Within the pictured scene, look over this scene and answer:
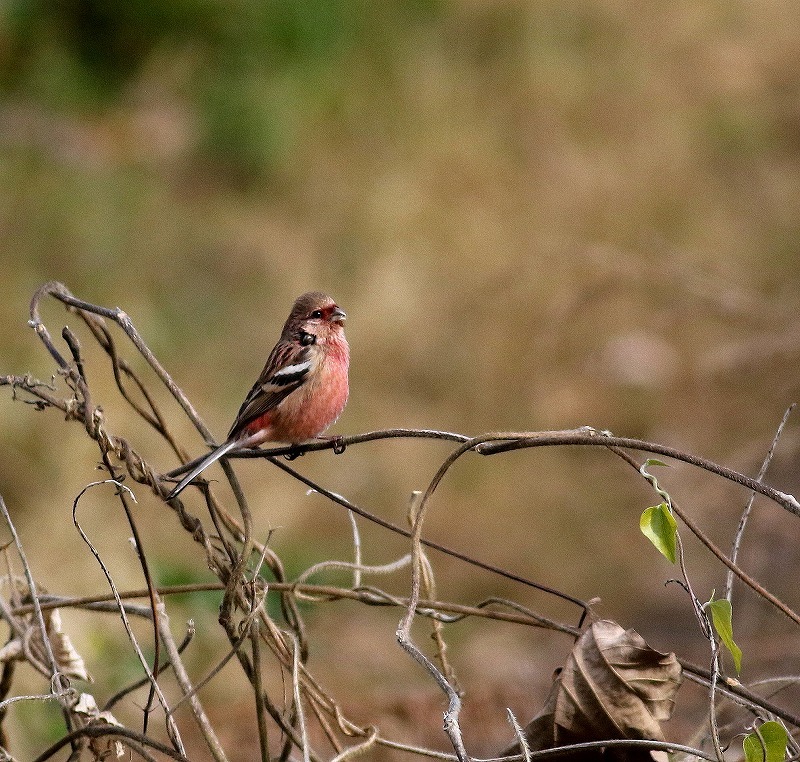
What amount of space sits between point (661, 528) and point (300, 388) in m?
1.86

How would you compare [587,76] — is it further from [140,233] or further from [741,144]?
[140,233]

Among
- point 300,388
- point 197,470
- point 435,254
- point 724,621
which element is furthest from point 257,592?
point 435,254

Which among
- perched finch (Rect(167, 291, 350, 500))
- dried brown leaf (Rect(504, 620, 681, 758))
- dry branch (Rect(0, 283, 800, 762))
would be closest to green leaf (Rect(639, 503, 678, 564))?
dry branch (Rect(0, 283, 800, 762))

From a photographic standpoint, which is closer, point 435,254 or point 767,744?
point 767,744

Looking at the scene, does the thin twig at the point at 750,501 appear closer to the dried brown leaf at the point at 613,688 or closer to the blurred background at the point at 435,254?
the dried brown leaf at the point at 613,688

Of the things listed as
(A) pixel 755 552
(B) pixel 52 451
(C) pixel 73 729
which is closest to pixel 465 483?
(B) pixel 52 451

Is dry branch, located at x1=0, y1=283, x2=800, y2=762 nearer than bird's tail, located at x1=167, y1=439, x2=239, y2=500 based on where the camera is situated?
Yes

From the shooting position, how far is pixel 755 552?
14.5ft

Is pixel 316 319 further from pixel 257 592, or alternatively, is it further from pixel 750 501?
pixel 750 501

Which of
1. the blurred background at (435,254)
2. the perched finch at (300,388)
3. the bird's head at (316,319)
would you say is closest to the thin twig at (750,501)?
the perched finch at (300,388)

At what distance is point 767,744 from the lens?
195 cm

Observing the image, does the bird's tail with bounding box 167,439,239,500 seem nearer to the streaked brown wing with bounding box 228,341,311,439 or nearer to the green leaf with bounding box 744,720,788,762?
the streaked brown wing with bounding box 228,341,311,439

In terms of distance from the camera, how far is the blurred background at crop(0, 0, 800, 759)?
6039 mm

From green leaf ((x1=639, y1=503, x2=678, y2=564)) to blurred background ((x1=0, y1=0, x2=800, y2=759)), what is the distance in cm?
276
